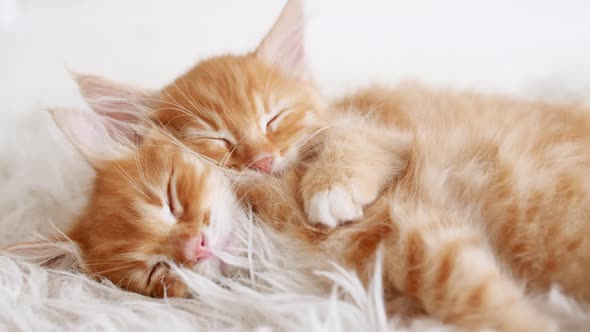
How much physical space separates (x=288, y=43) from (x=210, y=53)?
2.48ft

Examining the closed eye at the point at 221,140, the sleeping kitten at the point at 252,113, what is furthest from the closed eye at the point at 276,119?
the closed eye at the point at 221,140

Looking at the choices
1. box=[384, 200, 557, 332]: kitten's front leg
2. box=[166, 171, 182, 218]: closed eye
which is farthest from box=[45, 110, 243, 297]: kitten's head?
box=[384, 200, 557, 332]: kitten's front leg

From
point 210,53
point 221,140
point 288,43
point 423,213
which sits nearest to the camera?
point 423,213

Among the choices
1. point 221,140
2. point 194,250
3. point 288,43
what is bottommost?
point 194,250

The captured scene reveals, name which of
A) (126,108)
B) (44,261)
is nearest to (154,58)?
(126,108)

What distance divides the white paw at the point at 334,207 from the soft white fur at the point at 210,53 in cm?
8

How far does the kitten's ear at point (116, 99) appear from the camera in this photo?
3.88 ft

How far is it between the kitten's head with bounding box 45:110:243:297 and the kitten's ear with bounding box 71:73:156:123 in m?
0.09

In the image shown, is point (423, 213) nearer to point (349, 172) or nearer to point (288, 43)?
point (349, 172)

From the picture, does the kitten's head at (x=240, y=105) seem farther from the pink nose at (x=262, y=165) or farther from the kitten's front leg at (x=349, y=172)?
the kitten's front leg at (x=349, y=172)

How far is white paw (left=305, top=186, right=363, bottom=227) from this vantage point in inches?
34.2

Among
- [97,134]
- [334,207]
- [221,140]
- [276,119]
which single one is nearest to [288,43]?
[276,119]

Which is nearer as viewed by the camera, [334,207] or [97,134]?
[334,207]

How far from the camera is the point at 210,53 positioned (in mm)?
2029
